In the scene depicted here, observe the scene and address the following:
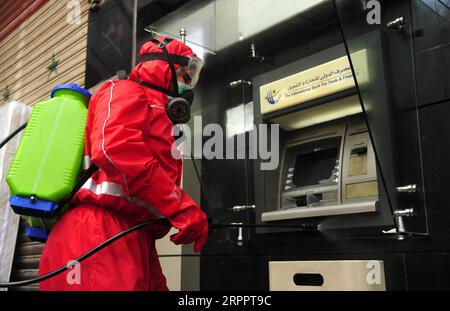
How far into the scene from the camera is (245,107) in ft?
10.2

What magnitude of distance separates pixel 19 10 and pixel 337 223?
5473 millimetres

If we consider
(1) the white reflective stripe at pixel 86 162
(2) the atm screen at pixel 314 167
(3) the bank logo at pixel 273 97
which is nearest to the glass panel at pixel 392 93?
(2) the atm screen at pixel 314 167

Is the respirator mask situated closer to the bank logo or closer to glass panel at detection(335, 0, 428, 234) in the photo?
the bank logo

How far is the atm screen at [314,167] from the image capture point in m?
2.61

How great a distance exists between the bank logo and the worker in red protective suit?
0.79 meters

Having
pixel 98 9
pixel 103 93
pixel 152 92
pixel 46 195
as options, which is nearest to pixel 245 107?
pixel 152 92

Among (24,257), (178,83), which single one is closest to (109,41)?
(178,83)

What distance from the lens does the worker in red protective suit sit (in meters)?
1.93

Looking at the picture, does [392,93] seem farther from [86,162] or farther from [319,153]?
[86,162]

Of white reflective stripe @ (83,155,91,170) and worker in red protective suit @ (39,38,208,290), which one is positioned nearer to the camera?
worker in red protective suit @ (39,38,208,290)

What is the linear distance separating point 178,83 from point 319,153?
976mm

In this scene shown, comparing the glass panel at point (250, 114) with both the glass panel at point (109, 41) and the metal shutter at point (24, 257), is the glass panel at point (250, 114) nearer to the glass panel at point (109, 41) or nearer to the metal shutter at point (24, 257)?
the glass panel at point (109, 41)

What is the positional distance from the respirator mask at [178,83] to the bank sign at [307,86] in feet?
1.79

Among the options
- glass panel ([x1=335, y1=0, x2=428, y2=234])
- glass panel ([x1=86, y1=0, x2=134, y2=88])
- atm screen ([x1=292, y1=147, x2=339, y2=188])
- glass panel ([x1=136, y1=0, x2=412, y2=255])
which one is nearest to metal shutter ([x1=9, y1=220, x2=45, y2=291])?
glass panel ([x1=86, y1=0, x2=134, y2=88])
